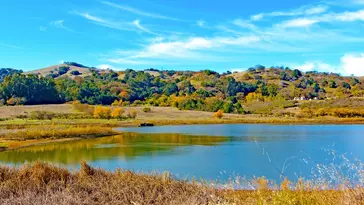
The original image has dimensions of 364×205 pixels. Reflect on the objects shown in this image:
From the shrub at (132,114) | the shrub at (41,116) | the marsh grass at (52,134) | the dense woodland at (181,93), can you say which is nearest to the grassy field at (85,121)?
the marsh grass at (52,134)

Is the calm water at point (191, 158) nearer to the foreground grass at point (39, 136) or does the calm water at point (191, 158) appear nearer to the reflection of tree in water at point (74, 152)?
the reflection of tree in water at point (74, 152)

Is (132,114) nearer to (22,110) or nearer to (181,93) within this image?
(22,110)

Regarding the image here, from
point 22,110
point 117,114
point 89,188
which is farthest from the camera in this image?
point 117,114

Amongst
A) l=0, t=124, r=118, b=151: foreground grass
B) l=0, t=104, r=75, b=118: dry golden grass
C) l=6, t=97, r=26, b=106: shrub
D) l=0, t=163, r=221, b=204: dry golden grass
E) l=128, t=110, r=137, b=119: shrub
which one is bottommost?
l=0, t=124, r=118, b=151: foreground grass

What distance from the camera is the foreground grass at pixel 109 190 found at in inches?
354

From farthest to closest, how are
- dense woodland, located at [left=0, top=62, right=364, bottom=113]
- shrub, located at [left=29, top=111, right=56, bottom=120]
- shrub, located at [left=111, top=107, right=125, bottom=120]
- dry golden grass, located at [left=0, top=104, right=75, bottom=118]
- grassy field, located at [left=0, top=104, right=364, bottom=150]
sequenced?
dense woodland, located at [left=0, top=62, right=364, bottom=113]
shrub, located at [left=111, top=107, right=125, bottom=120]
dry golden grass, located at [left=0, top=104, right=75, bottom=118]
shrub, located at [left=29, top=111, right=56, bottom=120]
grassy field, located at [left=0, top=104, right=364, bottom=150]

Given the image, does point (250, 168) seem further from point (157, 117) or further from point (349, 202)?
point (157, 117)

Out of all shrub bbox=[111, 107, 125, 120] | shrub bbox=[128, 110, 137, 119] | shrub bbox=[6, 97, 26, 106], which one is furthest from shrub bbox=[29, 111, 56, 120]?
shrub bbox=[6, 97, 26, 106]

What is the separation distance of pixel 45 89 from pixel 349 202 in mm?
110339

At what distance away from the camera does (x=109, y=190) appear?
1012cm

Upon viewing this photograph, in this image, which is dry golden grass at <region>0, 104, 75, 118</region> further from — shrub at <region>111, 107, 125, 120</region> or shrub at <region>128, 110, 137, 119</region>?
shrub at <region>128, 110, 137, 119</region>

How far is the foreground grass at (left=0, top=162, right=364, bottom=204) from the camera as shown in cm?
898

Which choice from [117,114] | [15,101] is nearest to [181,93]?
[117,114]

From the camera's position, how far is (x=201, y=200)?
9195 mm
